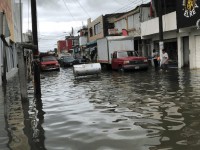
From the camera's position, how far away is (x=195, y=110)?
1026 centimetres

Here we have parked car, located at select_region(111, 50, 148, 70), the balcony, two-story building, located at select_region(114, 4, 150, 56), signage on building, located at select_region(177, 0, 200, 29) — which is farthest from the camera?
two-story building, located at select_region(114, 4, 150, 56)

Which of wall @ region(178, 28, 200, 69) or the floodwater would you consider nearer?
the floodwater

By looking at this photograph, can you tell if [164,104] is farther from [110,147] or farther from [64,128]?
[110,147]

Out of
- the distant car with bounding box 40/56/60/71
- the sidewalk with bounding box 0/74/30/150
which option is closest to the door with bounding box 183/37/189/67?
the distant car with bounding box 40/56/60/71

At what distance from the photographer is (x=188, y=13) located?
2675 centimetres

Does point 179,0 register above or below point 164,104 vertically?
above

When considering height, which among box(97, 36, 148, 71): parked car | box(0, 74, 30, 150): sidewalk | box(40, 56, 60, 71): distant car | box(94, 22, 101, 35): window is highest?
box(94, 22, 101, 35): window

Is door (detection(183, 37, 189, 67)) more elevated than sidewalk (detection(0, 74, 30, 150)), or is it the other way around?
door (detection(183, 37, 189, 67))

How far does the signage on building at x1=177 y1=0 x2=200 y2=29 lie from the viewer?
1005 inches

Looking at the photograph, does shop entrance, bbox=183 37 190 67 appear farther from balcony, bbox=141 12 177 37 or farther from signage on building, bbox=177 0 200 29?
signage on building, bbox=177 0 200 29

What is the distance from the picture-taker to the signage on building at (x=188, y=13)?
83.8ft

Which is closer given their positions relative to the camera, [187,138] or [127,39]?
[187,138]

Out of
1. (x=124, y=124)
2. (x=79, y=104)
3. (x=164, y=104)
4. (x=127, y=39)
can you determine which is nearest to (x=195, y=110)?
(x=164, y=104)

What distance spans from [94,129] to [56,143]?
4.29 ft
